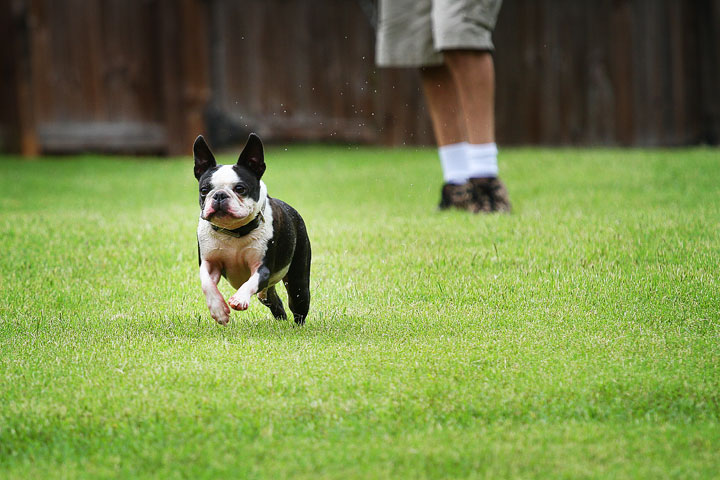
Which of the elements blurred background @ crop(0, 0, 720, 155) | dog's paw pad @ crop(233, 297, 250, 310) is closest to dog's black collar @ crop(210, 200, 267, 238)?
dog's paw pad @ crop(233, 297, 250, 310)

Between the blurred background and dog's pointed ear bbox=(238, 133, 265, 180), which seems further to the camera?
the blurred background

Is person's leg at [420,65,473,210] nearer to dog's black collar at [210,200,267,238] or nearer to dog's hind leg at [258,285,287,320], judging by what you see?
dog's hind leg at [258,285,287,320]

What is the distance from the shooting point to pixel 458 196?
18.3ft

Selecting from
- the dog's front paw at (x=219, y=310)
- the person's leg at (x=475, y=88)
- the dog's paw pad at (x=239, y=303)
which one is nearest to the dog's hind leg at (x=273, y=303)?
the dog's front paw at (x=219, y=310)

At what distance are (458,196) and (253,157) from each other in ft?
8.67

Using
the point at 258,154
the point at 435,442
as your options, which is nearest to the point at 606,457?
the point at 435,442

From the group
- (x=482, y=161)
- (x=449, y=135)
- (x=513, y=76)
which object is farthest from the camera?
(x=513, y=76)

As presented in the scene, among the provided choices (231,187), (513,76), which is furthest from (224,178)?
(513,76)

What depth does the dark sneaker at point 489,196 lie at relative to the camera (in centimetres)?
544

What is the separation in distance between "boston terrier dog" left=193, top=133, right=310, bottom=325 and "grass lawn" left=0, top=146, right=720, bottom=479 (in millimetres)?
168

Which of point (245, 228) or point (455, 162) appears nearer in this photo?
point (245, 228)

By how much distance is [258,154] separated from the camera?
308cm

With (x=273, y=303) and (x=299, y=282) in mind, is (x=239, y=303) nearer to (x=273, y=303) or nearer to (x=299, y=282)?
(x=299, y=282)

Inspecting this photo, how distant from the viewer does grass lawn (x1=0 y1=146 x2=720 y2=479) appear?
218 cm
